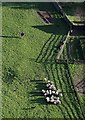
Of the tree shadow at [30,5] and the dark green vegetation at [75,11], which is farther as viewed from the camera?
the tree shadow at [30,5]

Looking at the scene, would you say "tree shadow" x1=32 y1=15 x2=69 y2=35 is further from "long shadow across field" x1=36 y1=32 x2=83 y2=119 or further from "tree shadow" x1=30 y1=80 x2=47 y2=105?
"tree shadow" x1=30 y1=80 x2=47 y2=105

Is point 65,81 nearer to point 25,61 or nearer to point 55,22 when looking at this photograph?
point 25,61

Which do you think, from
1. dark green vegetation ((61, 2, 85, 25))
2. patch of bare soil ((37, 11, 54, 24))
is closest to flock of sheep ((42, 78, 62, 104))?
patch of bare soil ((37, 11, 54, 24))

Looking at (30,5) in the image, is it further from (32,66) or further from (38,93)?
(38,93)

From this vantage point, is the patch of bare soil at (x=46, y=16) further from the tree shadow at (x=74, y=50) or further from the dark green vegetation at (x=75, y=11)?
the tree shadow at (x=74, y=50)

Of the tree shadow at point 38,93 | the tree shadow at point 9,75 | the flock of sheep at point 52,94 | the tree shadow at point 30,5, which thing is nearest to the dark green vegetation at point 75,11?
the tree shadow at point 30,5

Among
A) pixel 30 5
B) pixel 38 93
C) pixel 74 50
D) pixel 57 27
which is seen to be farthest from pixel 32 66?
pixel 30 5

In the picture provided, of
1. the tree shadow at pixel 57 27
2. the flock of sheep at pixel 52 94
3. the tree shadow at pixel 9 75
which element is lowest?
the flock of sheep at pixel 52 94
